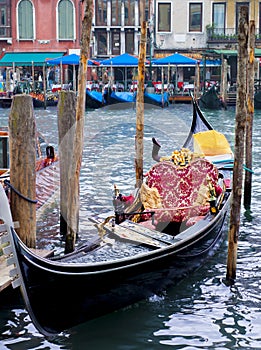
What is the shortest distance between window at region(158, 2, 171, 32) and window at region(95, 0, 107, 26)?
2690 mm

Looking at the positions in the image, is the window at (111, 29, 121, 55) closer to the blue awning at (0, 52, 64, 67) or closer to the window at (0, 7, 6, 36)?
the blue awning at (0, 52, 64, 67)

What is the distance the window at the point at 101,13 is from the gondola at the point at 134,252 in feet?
54.4

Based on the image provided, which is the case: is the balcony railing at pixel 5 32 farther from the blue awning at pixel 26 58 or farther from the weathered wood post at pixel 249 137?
the weathered wood post at pixel 249 137

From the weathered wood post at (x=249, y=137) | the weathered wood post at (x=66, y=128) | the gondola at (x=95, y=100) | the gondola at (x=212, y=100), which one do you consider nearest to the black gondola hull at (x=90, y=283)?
the weathered wood post at (x=66, y=128)

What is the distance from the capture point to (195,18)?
18.4 meters

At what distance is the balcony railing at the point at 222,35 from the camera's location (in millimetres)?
17722

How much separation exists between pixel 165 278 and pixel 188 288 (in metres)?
0.23

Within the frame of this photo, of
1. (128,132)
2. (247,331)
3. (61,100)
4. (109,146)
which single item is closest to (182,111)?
(128,132)

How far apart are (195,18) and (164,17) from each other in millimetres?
790

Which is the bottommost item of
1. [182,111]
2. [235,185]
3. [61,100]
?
[182,111]

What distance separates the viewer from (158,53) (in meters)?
18.6

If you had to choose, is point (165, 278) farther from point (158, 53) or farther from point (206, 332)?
point (158, 53)

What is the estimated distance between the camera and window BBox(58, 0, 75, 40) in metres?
17.6

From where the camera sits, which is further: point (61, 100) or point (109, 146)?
point (109, 146)
